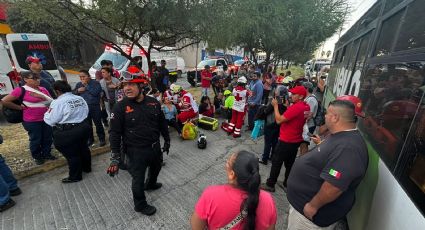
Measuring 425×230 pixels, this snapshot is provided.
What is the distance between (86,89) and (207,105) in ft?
13.3

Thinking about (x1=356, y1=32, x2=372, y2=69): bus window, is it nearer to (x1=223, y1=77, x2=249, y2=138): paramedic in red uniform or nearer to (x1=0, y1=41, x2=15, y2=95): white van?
(x1=223, y1=77, x2=249, y2=138): paramedic in red uniform

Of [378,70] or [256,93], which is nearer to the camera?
[378,70]

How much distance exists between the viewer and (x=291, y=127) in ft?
12.3

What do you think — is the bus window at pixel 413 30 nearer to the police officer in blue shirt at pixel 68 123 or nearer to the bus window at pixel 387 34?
the bus window at pixel 387 34

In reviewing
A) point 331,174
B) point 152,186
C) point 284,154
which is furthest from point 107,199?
point 331,174

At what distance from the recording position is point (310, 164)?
221cm

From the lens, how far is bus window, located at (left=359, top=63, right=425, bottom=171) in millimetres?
1980

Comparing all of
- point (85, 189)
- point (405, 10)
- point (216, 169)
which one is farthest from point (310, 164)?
point (85, 189)

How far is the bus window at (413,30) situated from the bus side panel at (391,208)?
1160mm

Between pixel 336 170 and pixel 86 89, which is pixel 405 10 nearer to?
pixel 336 170

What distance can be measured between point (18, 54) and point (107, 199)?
7.51m

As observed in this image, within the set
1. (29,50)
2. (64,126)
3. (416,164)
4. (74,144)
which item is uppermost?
(29,50)

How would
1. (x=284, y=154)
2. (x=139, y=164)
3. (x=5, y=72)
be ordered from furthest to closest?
(x=5, y=72) < (x=284, y=154) < (x=139, y=164)

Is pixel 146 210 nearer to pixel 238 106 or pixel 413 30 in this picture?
pixel 413 30
